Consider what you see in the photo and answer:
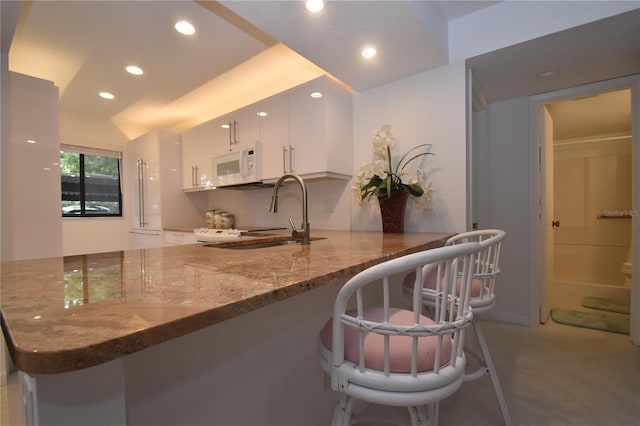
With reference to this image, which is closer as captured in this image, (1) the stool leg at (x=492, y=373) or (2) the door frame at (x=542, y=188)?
(1) the stool leg at (x=492, y=373)

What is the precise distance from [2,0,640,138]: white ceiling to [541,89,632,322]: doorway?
1580 millimetres

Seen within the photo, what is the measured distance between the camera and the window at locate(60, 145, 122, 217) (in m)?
3.65

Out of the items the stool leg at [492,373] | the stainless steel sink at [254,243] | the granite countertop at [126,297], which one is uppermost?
the granite countertop at [126,297]

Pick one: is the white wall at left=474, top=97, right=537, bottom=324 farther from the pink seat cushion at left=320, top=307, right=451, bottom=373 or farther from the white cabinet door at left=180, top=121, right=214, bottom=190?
the white cabinet door at left=180, top=121, right=214, bottom=190

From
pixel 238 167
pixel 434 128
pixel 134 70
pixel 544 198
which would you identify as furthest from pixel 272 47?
pixel 544 198

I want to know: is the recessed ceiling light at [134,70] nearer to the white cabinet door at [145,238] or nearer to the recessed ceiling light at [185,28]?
the recessed ceiling light at [185,28]

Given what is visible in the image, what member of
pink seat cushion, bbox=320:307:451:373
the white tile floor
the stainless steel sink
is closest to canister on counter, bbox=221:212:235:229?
the stainless steel sink

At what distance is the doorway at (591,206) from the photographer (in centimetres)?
352

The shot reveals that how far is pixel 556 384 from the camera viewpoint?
1.80m

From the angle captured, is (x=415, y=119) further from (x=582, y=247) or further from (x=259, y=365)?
(x=582, y=247)

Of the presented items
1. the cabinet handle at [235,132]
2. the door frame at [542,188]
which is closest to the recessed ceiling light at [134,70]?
the cabinet handle at [235,132]

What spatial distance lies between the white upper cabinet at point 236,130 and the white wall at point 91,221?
1807 mm

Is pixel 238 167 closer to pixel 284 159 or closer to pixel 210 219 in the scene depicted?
pixel 284 159

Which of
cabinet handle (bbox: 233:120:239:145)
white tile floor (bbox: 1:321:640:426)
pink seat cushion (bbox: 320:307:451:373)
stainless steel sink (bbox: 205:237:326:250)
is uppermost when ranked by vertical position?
cabinet handle (bbox: 233:120:239:145)
